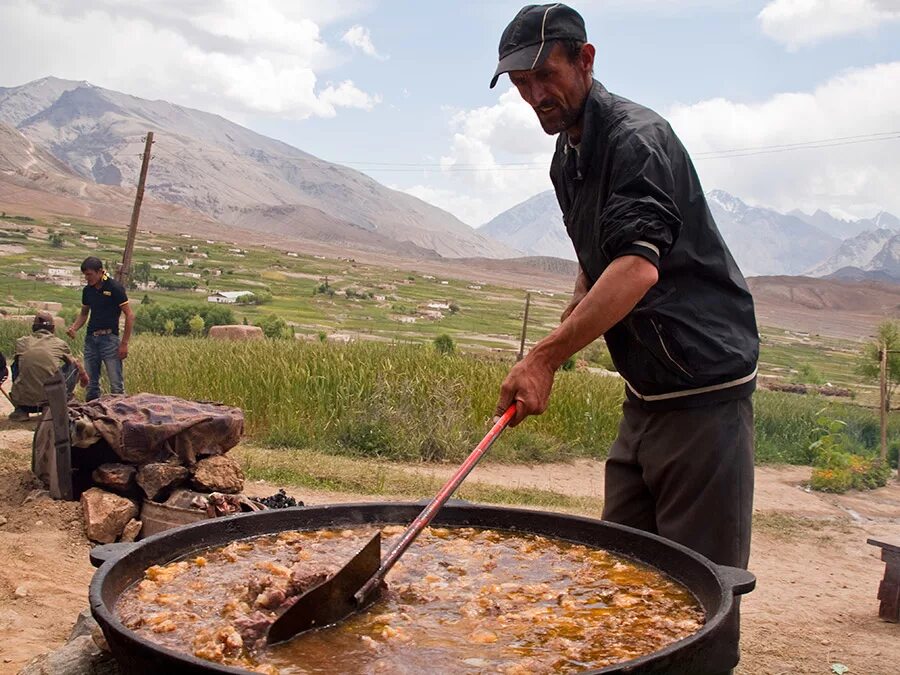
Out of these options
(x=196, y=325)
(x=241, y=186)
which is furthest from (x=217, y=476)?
(x=241, y=186)

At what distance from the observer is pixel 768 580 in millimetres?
6473

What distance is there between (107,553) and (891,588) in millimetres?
4901

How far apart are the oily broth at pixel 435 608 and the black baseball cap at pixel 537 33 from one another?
1259 mm

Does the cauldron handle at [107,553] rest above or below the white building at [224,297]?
above

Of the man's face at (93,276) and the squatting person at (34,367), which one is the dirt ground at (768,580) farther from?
the man's face at (93,276)

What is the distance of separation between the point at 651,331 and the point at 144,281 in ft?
137

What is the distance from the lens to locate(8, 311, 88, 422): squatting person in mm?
9039

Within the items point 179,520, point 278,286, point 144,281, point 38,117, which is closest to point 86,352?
point 179,520

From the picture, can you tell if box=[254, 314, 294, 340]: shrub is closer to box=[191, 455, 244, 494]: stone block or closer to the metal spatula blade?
box=[191, 455, 244, 494]: stone block

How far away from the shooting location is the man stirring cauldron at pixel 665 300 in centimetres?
231

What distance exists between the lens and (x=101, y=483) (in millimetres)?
5812

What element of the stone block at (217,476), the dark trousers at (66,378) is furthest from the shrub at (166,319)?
the stone block at (217,476)

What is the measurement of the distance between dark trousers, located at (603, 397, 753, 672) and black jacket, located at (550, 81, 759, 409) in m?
0.06

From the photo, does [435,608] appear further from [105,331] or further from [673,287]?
[105,331]
